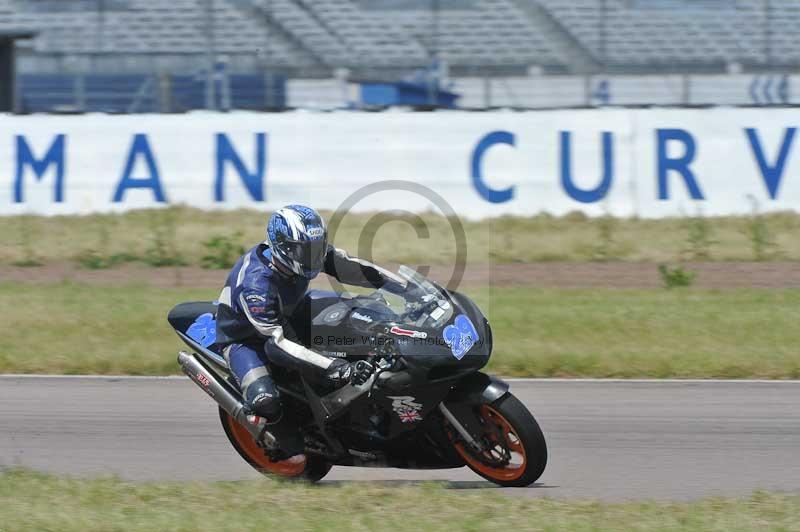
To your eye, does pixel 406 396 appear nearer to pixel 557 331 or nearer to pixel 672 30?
pixel 557 331

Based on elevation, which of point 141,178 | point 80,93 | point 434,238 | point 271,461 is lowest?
point 434,238

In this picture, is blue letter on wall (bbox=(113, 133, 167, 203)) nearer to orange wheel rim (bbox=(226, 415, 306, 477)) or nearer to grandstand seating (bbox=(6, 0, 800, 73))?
grandstand seating (bbox=(6, 0, 800, 73))

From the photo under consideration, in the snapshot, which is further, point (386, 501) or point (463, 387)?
point (463, 387)

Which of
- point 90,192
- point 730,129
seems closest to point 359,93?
point 90,192

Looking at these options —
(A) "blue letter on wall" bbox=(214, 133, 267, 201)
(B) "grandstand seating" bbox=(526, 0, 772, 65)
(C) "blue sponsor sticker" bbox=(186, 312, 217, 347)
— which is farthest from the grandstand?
(C) "blue sponsor sticker" bbox=(186, 312, 217, 347)

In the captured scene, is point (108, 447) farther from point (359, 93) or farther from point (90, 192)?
point (359, 93)

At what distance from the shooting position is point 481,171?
15.8 metres

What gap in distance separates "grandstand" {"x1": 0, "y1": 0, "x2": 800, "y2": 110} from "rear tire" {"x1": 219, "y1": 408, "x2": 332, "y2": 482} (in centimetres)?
1205

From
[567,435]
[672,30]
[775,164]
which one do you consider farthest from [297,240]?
[672,30]

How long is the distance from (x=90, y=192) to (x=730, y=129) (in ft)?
29.3

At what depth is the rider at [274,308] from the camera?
5.86m

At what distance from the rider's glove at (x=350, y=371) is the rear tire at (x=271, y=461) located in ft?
2.52

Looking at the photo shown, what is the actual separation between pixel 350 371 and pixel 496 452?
0.94 metres

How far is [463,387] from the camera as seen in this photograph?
5941mm
